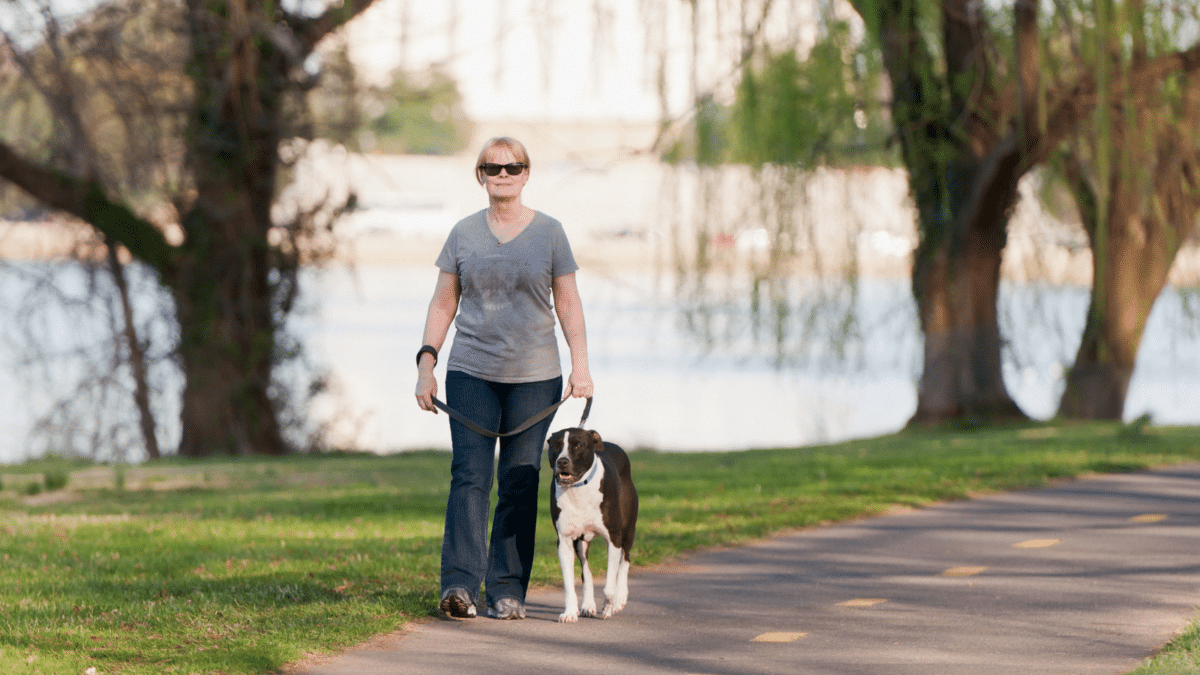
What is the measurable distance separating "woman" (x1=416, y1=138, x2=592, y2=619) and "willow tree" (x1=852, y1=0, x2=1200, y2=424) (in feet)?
18.7

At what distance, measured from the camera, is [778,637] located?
5895mm

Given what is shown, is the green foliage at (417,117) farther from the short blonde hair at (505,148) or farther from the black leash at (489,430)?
the black leash at (489,430)

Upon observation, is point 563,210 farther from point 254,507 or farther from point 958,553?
point 958,553

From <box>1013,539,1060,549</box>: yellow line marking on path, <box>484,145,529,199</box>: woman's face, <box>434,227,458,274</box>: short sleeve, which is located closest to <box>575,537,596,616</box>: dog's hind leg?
<box>434,227,458,274</box>: short sleeve

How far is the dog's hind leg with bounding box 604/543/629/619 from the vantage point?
6.21 m

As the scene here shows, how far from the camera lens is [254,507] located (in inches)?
407

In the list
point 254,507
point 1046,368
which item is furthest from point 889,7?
point 254,507

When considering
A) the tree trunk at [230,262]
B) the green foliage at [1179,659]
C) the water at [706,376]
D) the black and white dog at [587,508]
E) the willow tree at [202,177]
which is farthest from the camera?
the tree trunk at [230,262]

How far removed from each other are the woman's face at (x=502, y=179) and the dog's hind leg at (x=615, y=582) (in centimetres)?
153

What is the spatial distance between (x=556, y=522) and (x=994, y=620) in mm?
1903

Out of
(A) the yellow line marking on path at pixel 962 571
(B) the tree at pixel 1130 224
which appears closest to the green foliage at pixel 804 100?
(B) the tree at pixel 1130 224

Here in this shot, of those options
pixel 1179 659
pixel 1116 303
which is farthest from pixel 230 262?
pixel 1179 659

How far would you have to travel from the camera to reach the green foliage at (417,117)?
16.8m

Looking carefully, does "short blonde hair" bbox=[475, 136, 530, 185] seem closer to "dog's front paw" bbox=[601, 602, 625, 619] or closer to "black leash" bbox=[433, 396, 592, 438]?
"black leash" bbox=[433, 396, 592, 438]
